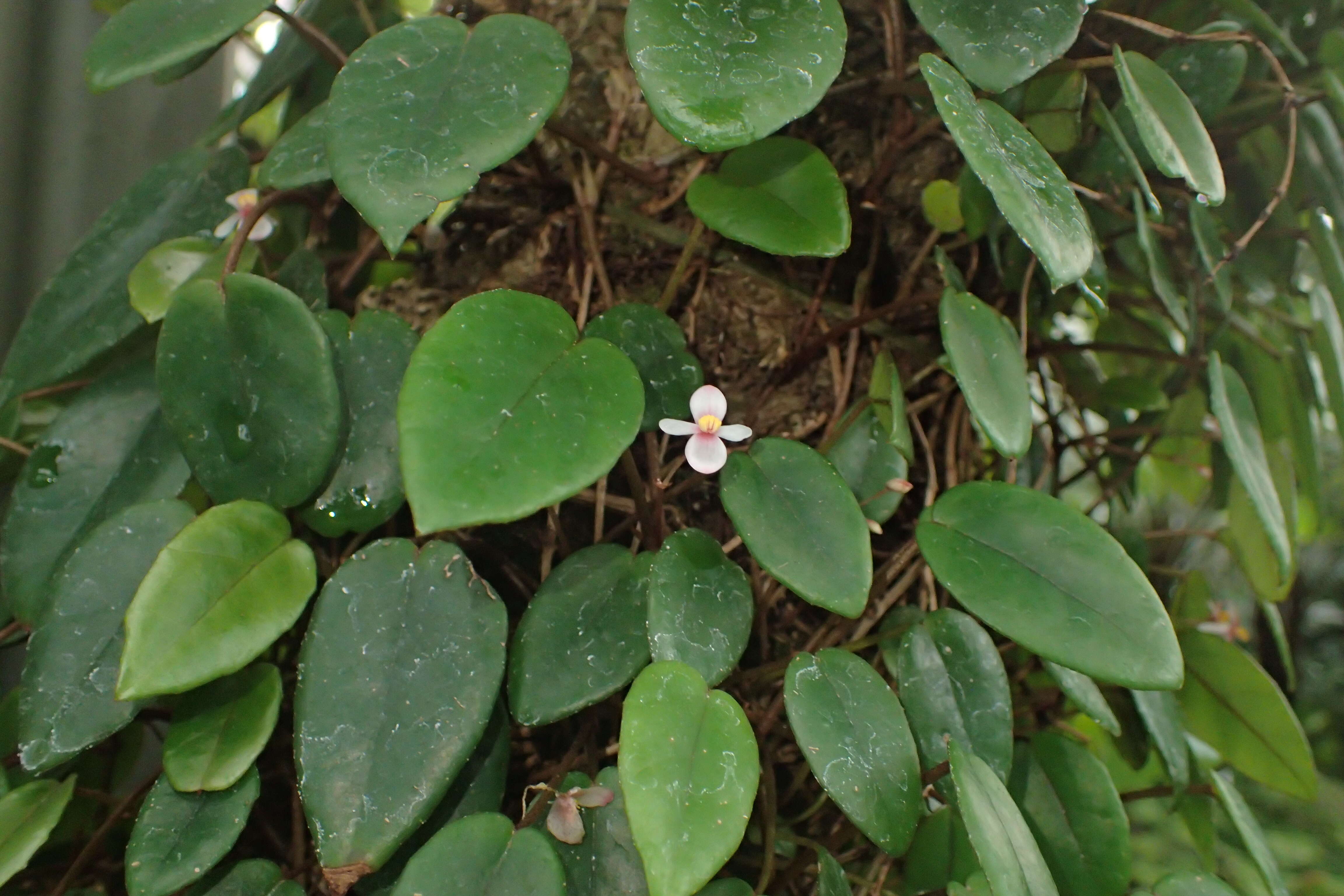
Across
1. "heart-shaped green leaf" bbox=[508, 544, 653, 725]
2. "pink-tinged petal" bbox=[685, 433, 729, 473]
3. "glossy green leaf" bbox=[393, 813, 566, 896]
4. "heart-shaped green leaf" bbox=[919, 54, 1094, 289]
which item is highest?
"heart-shaped green leaf" bbox=[919, 54, 1094, 289]

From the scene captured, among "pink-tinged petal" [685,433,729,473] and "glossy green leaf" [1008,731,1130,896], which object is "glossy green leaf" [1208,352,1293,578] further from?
"pink-tinged petal" [685,433,729,473]

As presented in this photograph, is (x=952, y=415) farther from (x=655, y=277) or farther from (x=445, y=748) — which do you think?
(x=445, y=748)

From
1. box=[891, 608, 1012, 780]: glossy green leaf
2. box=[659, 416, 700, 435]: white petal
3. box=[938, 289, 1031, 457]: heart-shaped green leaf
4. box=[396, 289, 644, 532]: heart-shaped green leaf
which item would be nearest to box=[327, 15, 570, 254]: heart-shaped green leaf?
box=[396, 289, 644, 532]: heart-shaped green leaf

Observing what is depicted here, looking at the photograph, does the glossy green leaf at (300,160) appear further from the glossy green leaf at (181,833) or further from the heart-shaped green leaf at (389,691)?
the glossy green leaf at (181,833)

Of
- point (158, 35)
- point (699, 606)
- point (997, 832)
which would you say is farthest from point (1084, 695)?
point (158, 35)

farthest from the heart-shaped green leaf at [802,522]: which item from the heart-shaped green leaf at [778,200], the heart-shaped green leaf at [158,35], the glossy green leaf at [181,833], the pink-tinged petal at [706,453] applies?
the heart-shaped green leaf at [158,35]

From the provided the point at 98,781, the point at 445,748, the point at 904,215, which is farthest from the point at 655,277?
the point at 98,781
